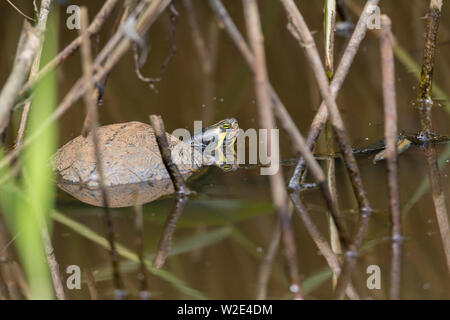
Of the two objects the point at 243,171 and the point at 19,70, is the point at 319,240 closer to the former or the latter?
the point at 243,171

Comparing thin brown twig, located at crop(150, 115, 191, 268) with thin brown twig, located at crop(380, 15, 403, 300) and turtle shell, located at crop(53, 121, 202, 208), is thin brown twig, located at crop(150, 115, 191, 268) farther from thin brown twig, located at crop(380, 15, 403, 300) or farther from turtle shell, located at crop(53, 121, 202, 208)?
thin brown twig, located at crop(380, 15, 403, 300)

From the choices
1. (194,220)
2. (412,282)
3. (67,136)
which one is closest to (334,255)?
(412,282)

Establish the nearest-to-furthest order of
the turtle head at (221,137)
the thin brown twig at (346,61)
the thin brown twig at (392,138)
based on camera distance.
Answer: the thin brown twig at (392,138) → the thin brown twig at (346,61) → the turtle head at (221,137)

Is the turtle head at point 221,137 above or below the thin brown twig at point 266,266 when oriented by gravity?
above

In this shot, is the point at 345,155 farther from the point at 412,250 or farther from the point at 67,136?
the point at 67,136

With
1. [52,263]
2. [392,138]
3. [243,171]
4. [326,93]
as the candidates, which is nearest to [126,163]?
[243,171]

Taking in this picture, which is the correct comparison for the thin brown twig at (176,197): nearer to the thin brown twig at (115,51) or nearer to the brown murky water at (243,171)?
the brown murky water at (243,171)

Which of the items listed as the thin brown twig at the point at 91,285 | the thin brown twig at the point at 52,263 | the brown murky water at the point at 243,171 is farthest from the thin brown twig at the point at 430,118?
the thin brown twig at the point at 52,263

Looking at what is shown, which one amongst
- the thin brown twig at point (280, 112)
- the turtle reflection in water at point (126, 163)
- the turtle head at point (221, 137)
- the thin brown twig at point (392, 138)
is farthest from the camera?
the turtle head at point (221, 137)
